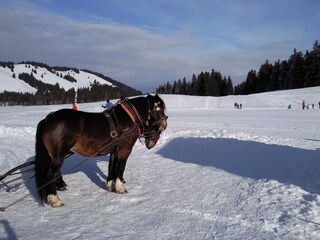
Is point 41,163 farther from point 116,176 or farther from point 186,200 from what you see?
point 186,200

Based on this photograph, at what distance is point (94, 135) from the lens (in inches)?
240

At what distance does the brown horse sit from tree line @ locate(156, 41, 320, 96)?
59918mm

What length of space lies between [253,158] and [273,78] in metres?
88.9

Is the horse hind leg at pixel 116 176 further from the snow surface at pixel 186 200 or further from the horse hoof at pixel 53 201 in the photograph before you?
the horse hoof at pixel 53 201

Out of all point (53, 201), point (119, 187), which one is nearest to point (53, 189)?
point (53, 201)

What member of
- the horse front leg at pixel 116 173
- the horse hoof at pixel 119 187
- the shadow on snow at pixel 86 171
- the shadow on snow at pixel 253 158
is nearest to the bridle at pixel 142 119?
the horse front leg at pixel 116 173

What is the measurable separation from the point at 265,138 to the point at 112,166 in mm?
8426

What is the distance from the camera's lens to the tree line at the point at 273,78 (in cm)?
7744

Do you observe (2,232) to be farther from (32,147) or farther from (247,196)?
(32,147)

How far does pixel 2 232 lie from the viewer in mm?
4562

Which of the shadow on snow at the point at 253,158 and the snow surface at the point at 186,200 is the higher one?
the shadow on snow at the point at 253,158

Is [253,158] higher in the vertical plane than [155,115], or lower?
lower

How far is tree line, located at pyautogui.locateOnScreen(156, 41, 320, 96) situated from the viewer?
77.4 metres

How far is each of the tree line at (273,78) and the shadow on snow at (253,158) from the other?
55.6 meters
